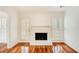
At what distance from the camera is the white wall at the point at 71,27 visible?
2.78 meters

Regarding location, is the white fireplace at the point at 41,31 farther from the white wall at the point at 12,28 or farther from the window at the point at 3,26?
the window at the point at 3,26

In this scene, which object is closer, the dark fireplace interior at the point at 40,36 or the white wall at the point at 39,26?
the white wall at the point at 39,26

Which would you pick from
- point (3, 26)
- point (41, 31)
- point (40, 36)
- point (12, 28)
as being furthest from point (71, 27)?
point (3, 26)

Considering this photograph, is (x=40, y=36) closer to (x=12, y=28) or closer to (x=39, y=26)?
(x=39, y=26)

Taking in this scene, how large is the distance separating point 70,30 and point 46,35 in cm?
73

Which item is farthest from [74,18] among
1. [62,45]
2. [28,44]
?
[28,44]

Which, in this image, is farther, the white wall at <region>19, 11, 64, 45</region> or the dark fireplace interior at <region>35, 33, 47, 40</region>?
the dark fireplace interior at <region>35, 33, 47, 40</region>

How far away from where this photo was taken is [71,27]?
9.64 feet

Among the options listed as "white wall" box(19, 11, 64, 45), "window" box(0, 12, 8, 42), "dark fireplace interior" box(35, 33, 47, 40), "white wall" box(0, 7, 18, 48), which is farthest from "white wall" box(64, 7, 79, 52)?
"window" box(0, 12, 8, 42)

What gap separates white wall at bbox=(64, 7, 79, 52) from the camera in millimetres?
2777

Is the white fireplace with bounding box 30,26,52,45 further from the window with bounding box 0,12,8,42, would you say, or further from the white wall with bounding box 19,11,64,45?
the window with bounding box 0,12,8,42

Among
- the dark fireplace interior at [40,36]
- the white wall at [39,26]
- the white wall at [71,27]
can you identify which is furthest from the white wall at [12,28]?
the white wall at [71,27]

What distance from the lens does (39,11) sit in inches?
114

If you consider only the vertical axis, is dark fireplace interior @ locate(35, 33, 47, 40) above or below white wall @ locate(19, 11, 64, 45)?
below
